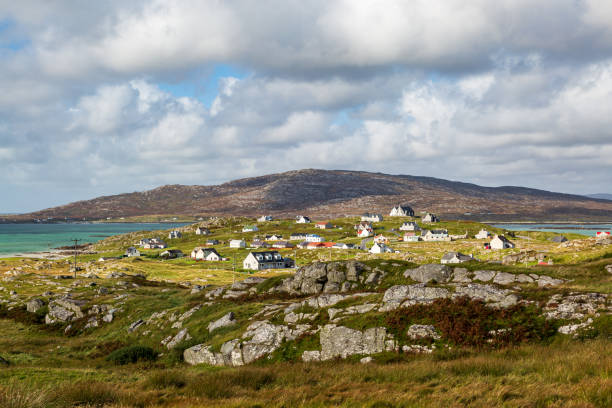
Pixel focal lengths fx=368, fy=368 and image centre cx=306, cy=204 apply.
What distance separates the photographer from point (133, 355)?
27.7 metres

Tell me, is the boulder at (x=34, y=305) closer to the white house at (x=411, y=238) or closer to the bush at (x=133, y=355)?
the bush at (x=133, y=355)

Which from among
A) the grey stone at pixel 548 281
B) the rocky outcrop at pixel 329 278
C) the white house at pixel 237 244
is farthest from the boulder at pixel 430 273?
the white house at pixel 237 244

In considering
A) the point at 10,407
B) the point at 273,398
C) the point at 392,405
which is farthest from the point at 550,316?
the point at 10,407

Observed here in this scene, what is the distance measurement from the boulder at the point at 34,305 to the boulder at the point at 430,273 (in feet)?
161

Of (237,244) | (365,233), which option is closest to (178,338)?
(237,244)

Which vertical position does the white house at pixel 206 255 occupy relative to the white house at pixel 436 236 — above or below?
below

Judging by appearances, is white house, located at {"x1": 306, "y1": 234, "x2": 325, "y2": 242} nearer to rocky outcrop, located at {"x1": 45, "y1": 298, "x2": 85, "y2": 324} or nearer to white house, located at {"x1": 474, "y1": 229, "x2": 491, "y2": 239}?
white house, located at {"x1": 474, "y1": 229, "x2": 491, "y2": 239}

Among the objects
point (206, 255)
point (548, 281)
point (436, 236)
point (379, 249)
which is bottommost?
point (206, 255)

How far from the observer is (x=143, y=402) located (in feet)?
34.8

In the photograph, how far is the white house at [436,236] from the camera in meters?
181

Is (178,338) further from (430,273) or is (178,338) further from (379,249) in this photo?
(379,249)

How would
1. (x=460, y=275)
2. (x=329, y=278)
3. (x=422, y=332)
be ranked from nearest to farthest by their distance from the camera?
1. (x=422, y=332)
2. (x=460, y=275)
3. (x=329, y=278)

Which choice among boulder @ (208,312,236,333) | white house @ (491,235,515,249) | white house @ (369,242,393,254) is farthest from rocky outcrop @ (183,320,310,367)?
white house @ (491,235,515,249)

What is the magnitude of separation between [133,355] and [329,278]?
65.1 ft
